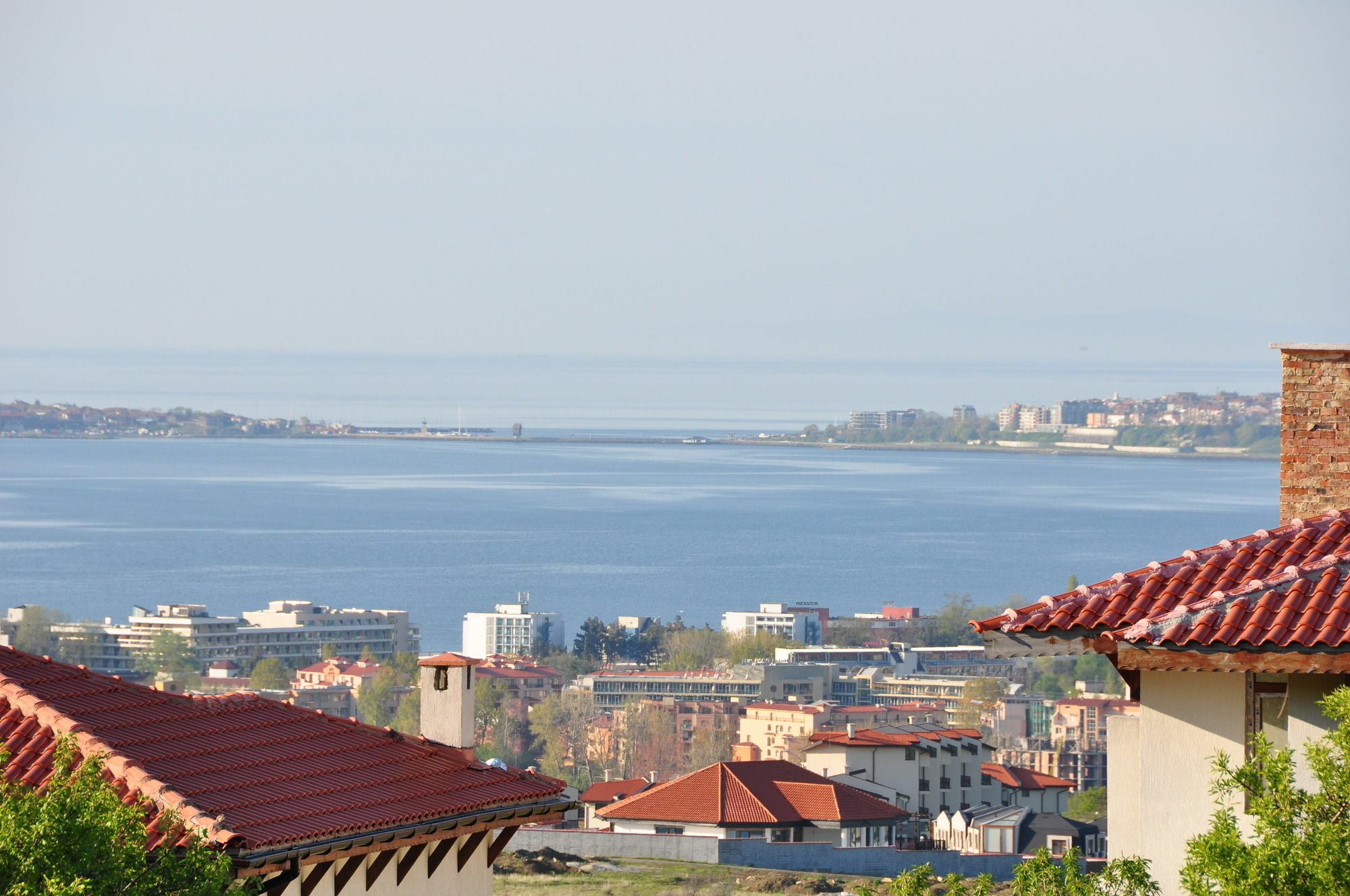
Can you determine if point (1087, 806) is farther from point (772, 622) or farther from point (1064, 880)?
point (772, 622)

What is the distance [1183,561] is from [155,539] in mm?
156556

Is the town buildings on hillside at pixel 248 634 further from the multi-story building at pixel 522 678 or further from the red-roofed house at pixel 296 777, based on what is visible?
the red-roofed house at pixel 296 777

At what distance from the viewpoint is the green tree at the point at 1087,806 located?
48469mm

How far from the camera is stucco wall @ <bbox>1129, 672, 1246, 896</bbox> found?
614cm

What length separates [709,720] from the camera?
245 ft

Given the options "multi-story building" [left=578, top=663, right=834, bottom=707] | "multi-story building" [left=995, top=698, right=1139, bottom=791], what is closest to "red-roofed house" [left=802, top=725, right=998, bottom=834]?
"multi-story building" [left=995, top=698, right=1139, bottom=791]

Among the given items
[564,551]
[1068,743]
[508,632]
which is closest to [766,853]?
[1068,743]

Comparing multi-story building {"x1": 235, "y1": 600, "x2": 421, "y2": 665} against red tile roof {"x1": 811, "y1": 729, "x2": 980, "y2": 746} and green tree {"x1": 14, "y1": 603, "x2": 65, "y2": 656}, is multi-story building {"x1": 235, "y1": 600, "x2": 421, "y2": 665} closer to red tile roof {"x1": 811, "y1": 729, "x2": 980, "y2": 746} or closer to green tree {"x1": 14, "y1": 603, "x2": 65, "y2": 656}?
green tree {"x1": 14, "y1": 603, "x2": 65, "y2": 656}

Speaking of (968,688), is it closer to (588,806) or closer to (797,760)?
(797,760)

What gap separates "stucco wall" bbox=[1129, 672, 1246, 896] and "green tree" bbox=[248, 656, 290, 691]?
75.8m

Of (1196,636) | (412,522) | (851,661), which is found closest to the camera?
(1196,636)

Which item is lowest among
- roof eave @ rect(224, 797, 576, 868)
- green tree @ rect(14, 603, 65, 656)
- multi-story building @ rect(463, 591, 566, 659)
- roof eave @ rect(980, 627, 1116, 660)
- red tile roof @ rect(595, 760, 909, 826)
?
multi-story building @ rect(463, 591, 566, 659)

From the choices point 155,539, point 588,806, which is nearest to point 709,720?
point 588,806

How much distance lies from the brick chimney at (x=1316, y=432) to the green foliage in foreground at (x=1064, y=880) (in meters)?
1.57
